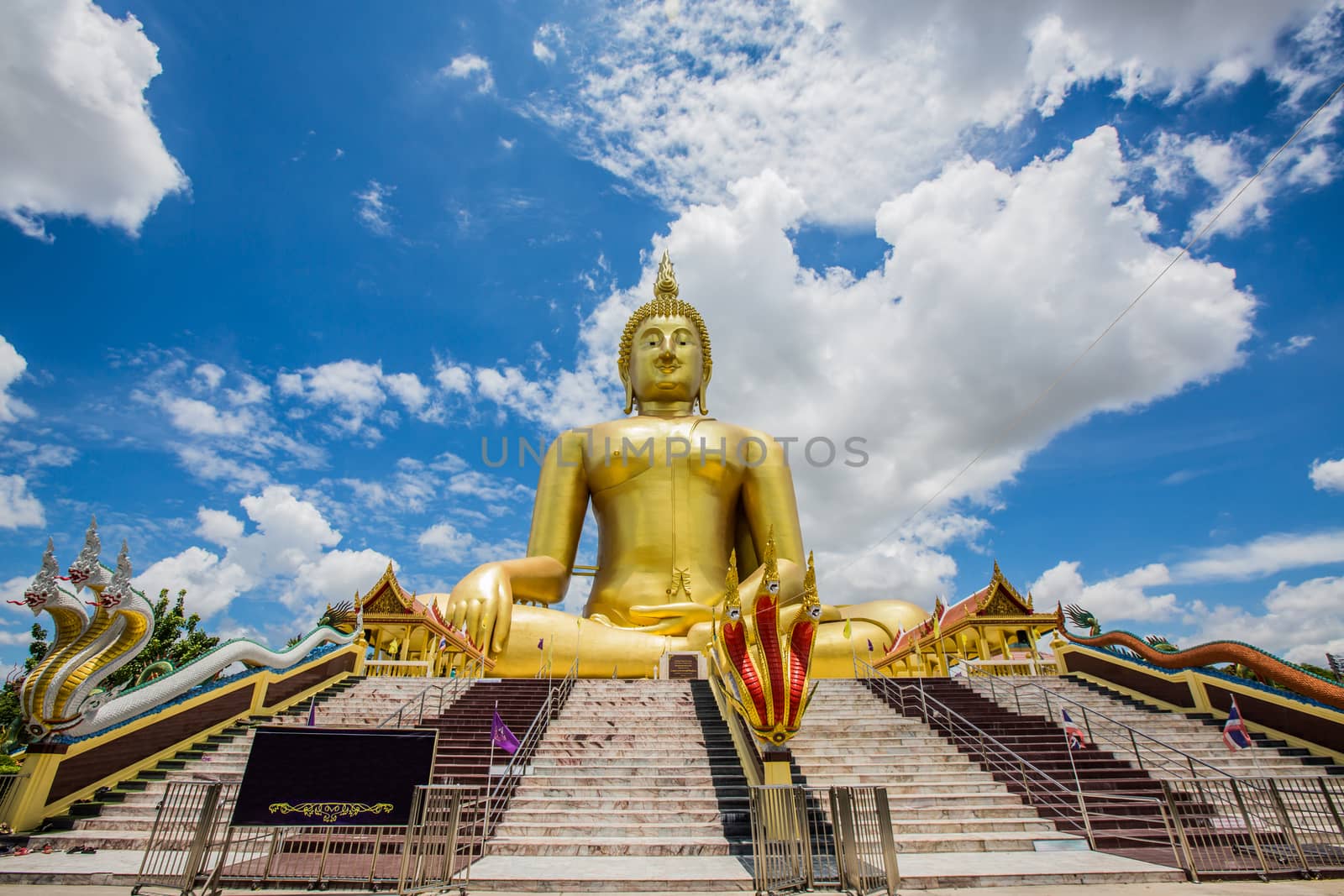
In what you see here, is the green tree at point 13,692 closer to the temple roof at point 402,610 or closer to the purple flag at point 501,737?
the temple roof at point 402,610

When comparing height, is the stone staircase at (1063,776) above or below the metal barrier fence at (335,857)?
above

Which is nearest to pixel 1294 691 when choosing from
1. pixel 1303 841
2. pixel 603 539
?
pixel 1303 841

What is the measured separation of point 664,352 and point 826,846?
592 inches

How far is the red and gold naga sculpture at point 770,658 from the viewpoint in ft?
20.3

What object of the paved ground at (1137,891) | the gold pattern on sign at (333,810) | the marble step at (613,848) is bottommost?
the paved ground at (1137,891)

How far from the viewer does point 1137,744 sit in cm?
925

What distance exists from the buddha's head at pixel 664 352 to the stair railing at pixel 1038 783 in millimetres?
10799

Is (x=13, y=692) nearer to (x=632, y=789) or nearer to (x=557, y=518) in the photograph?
(x=557, y=518)

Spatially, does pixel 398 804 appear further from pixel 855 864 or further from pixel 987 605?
pixel 987 605

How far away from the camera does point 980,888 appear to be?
479cm

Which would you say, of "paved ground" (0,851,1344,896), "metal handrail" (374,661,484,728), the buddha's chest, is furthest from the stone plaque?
"paved ground" (0,851,1344,896)

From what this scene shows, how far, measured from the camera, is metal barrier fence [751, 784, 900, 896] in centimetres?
462

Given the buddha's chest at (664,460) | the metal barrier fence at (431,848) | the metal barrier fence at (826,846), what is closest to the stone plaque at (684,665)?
the buddha's chest at (664,460)

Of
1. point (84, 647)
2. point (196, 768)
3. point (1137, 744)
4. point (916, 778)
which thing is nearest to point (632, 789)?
point (916, 778)
